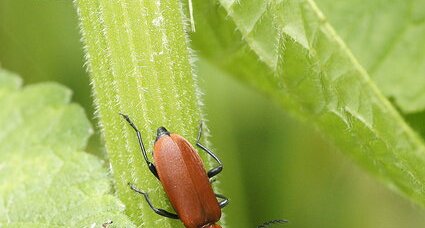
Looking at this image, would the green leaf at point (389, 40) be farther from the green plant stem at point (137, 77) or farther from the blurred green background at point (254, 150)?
the green plant stem at point (137, 77)

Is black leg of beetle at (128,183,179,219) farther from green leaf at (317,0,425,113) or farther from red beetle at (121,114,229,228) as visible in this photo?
green leaf at (317,0,425,113)

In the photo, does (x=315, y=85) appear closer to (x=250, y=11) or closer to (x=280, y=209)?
(x=250, y=11)

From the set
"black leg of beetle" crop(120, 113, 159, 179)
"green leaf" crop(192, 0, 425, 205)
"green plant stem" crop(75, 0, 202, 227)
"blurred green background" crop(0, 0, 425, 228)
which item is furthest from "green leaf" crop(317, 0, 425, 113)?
"black leg of beetle" crop(120, 113, 159, 179)

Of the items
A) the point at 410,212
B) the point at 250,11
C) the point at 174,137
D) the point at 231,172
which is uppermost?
the point at 250,11

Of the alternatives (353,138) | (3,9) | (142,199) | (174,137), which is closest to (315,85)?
(353,138)

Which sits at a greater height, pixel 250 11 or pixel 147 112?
pixel 250 11

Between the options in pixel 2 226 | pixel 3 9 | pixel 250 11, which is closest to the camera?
pixel 250 11

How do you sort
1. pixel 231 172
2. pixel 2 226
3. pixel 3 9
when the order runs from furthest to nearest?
pixel 3 9 → pixel 231 172 → pixel 2 226
